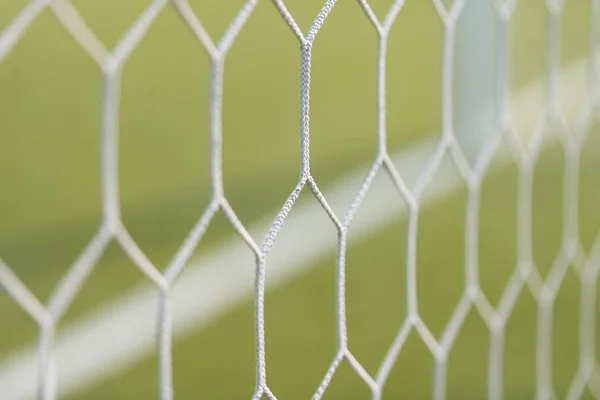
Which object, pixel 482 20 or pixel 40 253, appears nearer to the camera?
pixel 40 253

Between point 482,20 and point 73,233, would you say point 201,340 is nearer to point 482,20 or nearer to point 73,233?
point 73,233

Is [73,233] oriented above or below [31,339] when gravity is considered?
above

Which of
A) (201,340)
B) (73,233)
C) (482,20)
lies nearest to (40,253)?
(73,233)

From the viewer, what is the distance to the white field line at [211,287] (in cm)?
121

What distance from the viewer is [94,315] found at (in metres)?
1.33

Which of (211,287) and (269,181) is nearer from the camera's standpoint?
(211,287)

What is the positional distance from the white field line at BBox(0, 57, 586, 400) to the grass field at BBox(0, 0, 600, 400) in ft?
0.09

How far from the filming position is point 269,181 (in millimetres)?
1515

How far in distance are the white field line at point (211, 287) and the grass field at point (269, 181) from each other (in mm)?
27

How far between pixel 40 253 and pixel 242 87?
56 centimetres

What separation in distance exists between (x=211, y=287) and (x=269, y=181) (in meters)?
0.25

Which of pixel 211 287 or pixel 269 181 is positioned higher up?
pixel 269 181

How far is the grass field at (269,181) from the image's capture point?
1.24 meters

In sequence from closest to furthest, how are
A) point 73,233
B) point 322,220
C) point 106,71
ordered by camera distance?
1. point 106,71
2. point 73,233
3. point 322,220
